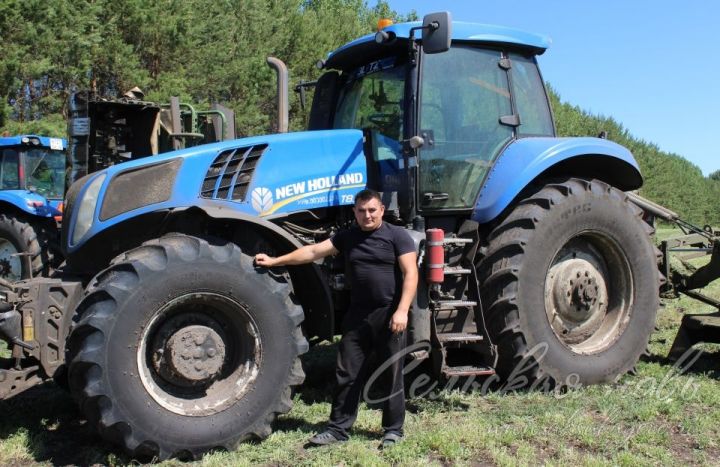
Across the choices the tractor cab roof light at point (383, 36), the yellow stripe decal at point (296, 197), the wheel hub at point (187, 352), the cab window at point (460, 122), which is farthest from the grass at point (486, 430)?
the tractor cab roof light at point (383, 36)

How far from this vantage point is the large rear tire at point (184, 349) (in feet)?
12.2

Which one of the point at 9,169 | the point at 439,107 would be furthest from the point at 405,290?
the point at 9,169

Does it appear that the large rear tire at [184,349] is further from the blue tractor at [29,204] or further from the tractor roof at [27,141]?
the tractor roof at [27,141]

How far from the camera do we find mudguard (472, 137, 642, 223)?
5039mm

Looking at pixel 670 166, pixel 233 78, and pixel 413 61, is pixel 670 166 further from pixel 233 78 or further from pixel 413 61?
pixel 413 61

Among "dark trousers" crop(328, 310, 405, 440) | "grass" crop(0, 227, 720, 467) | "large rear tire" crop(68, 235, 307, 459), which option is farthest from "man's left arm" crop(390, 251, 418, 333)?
"grass" crop(0, 227, 720, 467)

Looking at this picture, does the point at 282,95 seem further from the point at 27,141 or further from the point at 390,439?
the point at 27,141

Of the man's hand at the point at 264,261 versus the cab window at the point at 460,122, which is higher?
the cab window at the point at 460,122

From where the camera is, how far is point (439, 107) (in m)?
5.07

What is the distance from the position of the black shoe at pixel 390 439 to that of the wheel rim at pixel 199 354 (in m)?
0.87

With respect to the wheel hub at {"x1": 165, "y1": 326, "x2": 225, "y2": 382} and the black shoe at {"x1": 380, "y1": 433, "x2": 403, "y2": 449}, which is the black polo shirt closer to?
the black shoe at {"x1": 380, "y1": 433, "x2": 403, "y2": 449}

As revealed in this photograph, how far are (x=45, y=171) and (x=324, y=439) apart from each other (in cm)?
854

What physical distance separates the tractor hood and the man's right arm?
0.49 meters

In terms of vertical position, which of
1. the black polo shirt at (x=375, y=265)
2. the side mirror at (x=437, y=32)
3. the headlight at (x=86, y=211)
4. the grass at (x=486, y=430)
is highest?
the side mirror at (x=437, y=32)
